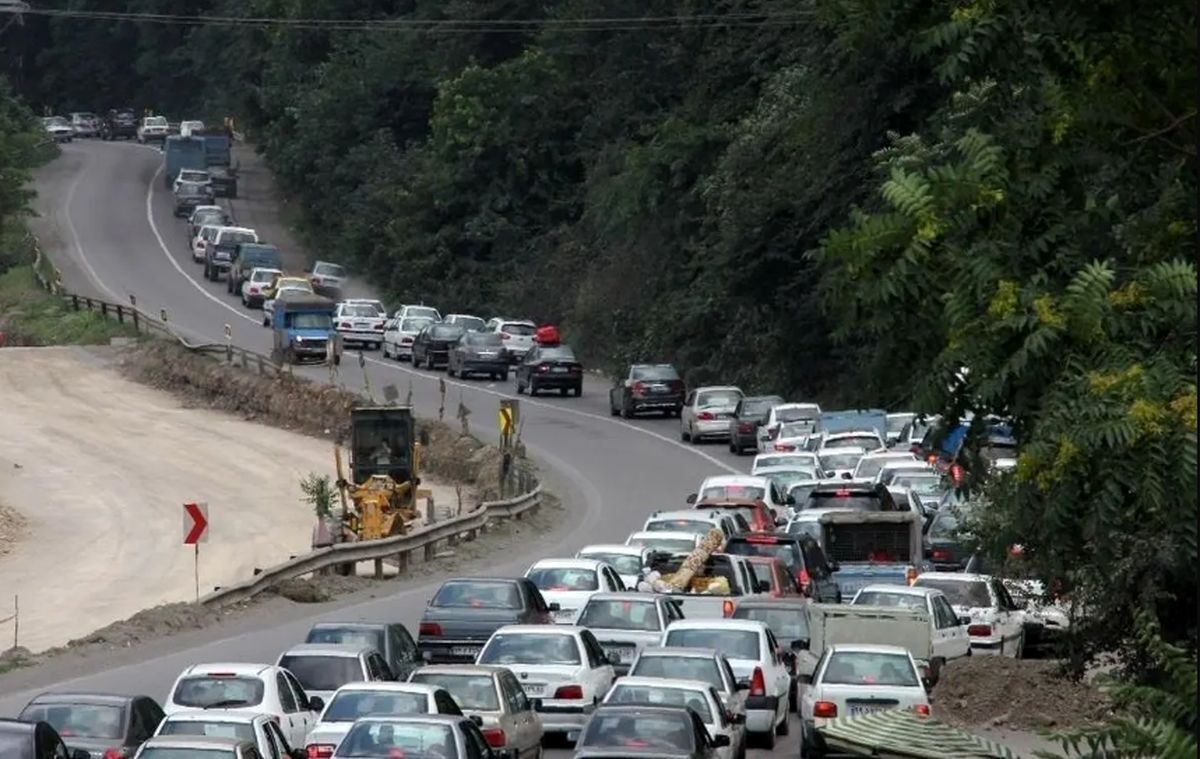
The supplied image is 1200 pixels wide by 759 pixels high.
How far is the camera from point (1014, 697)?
28125 mm

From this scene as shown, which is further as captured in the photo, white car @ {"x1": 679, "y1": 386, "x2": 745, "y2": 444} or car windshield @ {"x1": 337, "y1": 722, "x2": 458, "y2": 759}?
white car @ {"x1": 679, "y1": 386, "x2": 745, "y2": 444}

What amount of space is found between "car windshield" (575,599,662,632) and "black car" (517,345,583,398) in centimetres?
3928

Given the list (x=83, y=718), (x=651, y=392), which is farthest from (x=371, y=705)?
(x=651, y=392)

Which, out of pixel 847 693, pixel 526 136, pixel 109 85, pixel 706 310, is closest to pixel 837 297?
pixel 847 693

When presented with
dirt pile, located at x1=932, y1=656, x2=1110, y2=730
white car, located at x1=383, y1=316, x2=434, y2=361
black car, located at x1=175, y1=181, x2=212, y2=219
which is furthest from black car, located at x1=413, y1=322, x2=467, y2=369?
dirt pile, located at x1=932, y1=656, x2=1110, y2=730

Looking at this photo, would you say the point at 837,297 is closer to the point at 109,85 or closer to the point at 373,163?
the point at 373,163

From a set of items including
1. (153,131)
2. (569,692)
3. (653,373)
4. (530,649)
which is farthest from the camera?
(153,131)

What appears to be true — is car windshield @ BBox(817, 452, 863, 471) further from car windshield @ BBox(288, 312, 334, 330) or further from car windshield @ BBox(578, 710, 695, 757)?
car windshield @ BBox(288, 312, 334, 330)

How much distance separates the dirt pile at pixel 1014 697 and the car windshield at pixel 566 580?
18.0 ft

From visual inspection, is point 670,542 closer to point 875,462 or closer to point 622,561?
point 622,561

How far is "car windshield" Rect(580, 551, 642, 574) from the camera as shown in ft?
116

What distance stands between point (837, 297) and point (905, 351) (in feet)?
3.06

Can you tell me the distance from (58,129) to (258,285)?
2243 inches

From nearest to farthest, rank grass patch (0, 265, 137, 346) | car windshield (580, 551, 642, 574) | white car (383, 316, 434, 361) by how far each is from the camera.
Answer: car windshield (580, 551, 642, 574) < white car (383, 316, 434, 361) < grass patch (0, 265, 137, 346)
